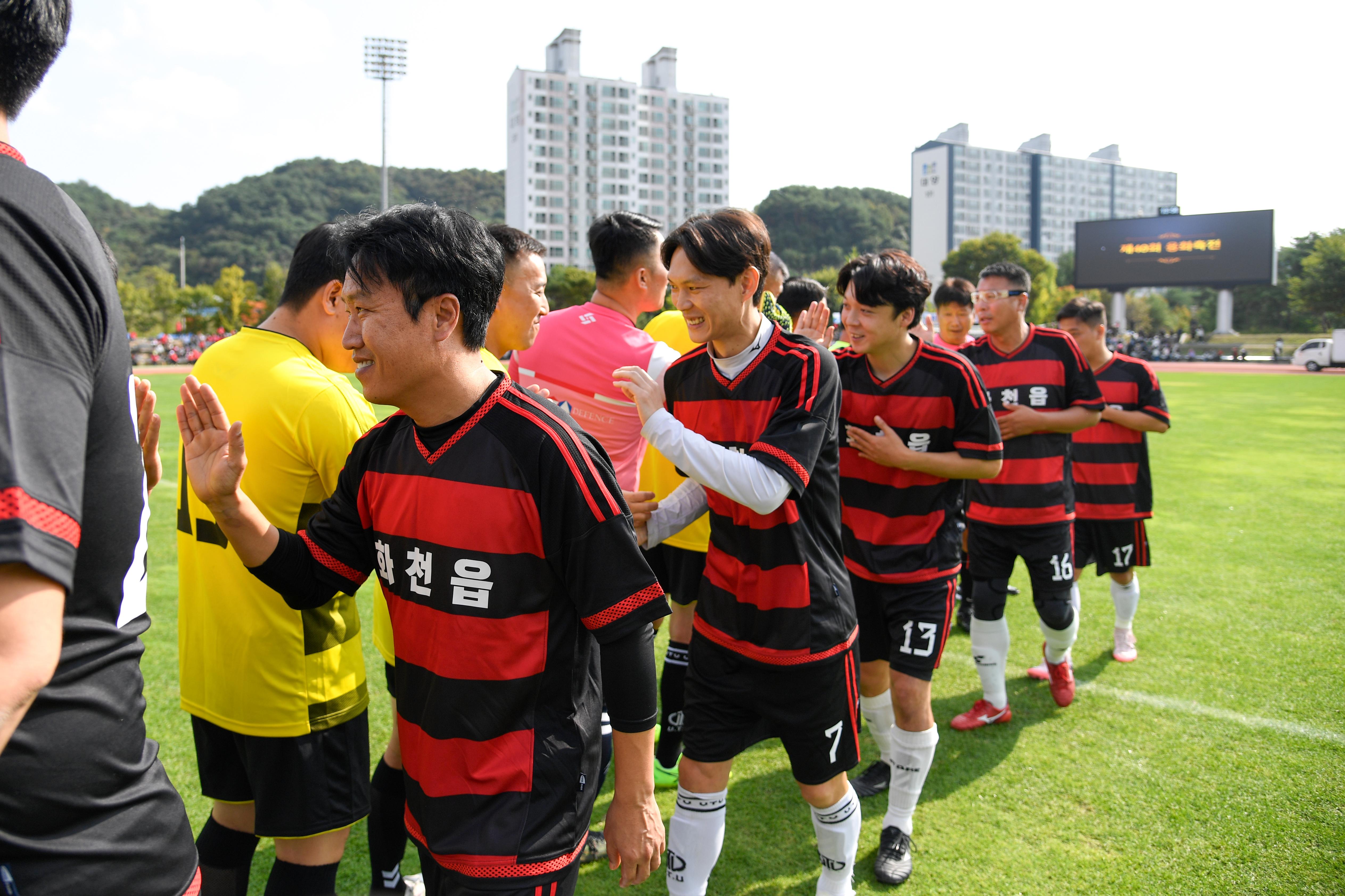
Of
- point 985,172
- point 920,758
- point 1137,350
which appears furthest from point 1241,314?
point 920,758

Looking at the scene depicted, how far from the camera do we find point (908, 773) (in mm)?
3330

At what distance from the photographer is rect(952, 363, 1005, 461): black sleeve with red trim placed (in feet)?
11.6

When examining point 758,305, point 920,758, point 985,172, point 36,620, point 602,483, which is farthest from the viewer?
point 985,172

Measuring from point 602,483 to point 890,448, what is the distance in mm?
2020

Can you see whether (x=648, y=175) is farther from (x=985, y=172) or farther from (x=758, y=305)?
(x=758, y=305)

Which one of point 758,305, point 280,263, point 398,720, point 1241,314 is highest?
point 280,263

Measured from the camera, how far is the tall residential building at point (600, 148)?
9281 centimetres

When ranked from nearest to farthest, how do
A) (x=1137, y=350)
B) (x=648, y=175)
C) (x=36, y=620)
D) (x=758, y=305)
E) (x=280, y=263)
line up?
(x=36, y=620) < (x=758, y=305) < (x=1137, y=350) < (x=280, y=263) < (x=648, y=175)

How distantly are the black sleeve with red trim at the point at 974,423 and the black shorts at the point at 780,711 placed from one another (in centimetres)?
123

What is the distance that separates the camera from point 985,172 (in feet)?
398

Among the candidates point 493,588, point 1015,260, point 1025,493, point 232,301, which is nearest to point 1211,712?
point 1025,493

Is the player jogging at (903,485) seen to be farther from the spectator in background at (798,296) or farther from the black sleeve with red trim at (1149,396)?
the black sleeve with red trim at (1149,396)

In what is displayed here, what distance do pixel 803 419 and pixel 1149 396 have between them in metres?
4.47

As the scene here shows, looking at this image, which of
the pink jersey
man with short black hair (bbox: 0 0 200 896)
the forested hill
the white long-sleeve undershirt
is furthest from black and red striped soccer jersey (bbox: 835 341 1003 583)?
the forested hill
